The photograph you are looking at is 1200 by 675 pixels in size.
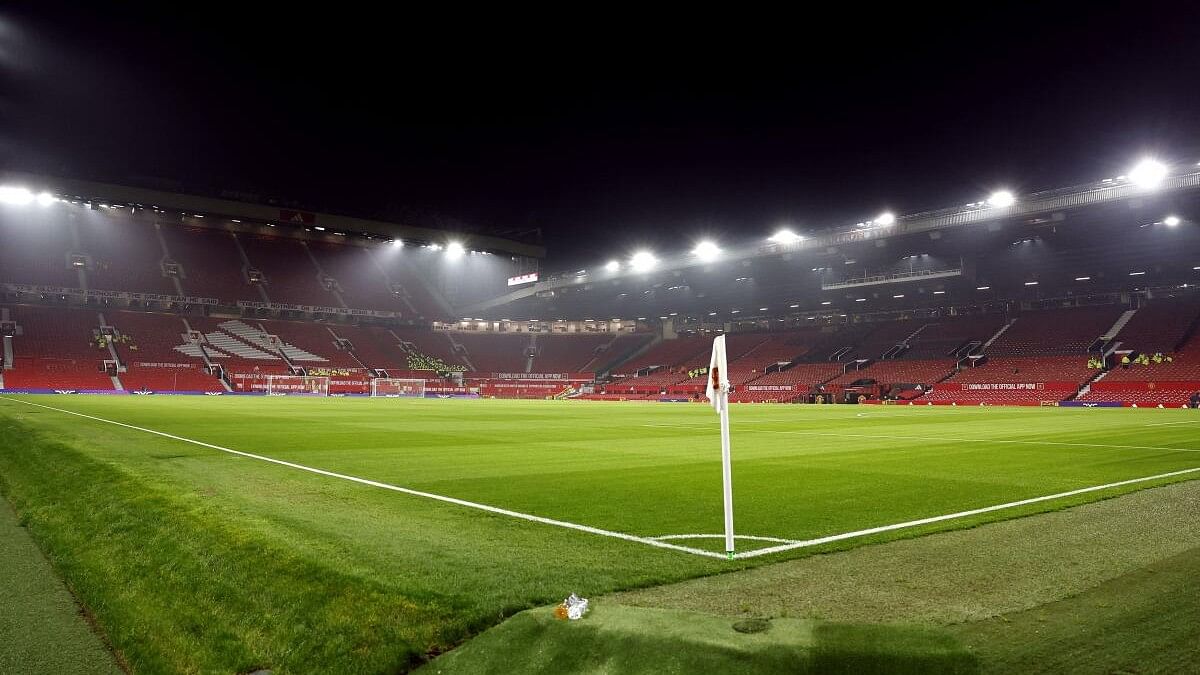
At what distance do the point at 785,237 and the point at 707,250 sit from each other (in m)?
7.40

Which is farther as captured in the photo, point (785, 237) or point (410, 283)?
point (410, 283)

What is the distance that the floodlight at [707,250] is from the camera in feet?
185

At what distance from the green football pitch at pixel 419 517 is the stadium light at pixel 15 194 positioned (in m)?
61.5

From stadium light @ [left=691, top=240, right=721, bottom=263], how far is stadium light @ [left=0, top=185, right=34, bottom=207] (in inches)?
2332

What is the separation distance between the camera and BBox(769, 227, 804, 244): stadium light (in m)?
50.8

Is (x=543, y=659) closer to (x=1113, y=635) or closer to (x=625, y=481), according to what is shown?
(x=1113, y=635)

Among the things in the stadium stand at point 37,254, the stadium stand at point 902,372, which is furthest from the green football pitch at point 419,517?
the stadium stand at point 37,254

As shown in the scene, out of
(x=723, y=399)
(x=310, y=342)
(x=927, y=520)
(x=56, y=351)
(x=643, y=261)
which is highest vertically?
(x=643, y=261)

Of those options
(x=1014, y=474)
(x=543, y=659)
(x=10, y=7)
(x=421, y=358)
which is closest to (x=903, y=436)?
(x=1014, y=474)

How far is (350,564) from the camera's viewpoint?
429 cm

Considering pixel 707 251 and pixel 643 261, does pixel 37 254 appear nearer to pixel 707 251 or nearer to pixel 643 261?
pixel 643 261

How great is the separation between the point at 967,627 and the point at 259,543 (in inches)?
179

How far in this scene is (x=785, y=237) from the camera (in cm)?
5191

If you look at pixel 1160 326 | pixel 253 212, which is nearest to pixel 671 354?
pixel 1160 326
